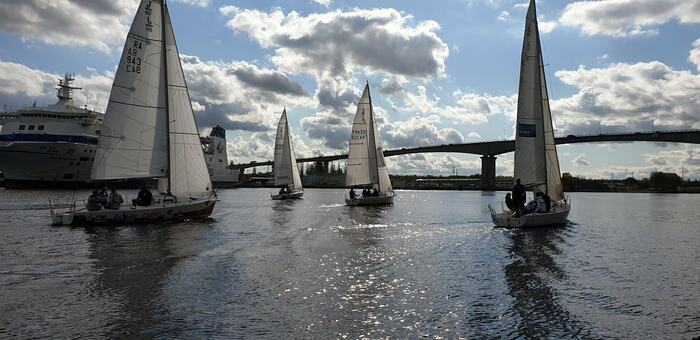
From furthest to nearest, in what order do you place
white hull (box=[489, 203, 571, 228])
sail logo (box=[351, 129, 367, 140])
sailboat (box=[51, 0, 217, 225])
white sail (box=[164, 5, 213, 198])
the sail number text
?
sail logo (box=[351, 129, 367, 140]) < white sail (box=[164, 5, 213, 198]) < the sail number text < sailboat (box=[51, 0, 217, 225]) < white hull (box=[489, 203, 571, 228])

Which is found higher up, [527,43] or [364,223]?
[527,43]

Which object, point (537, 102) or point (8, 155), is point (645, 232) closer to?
point (537, 102)

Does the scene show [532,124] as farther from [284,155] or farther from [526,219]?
[284,155]

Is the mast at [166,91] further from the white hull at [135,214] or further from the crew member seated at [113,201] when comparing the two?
the crew member seated at [113,201]

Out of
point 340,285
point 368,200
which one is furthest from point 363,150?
point 340,285

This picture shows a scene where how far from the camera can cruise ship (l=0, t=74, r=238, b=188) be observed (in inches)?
2980

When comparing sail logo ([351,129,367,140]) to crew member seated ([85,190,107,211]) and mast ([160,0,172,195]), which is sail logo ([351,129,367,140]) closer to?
mast ([160,0,172,195])

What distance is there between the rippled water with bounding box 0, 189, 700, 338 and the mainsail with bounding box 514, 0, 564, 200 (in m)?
5.70

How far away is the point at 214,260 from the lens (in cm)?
1609

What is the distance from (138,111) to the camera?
1062 inches

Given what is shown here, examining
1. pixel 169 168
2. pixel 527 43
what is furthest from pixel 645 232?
pixel 169 168

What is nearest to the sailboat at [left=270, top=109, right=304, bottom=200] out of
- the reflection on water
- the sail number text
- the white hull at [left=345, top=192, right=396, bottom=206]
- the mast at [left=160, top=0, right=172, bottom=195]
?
the white hull at [left=345, top=192, right=396, bottom=206]

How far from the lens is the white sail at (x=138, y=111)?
26.2m

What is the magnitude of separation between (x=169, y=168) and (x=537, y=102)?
20459mm
